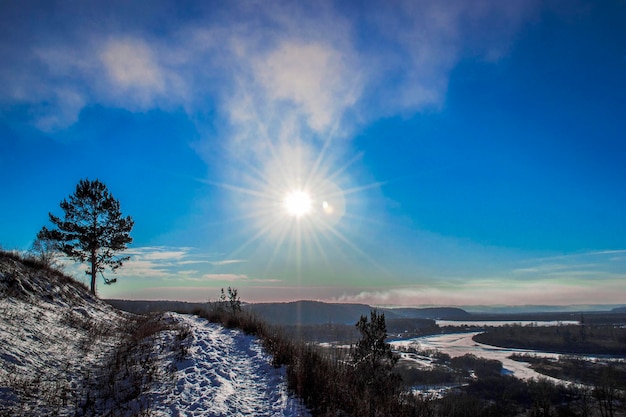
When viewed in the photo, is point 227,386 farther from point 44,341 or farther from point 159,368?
point 44,341

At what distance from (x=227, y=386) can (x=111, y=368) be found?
3228 mm

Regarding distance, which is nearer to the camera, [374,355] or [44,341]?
[44,341]

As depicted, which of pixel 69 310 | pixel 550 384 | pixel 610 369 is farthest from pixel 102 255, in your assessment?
pixel 610 369

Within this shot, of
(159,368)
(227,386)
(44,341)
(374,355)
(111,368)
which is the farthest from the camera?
(374,355)

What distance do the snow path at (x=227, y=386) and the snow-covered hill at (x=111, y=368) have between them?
0.9 inches

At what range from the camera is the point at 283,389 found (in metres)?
8.36

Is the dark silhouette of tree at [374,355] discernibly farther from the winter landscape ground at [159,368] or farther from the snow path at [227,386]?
the snow path at [227,386]

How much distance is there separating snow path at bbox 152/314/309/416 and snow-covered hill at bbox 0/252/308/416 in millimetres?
23

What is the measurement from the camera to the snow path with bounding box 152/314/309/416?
7.02 meters

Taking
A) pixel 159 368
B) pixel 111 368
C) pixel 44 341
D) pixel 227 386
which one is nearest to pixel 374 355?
pixel 227 386

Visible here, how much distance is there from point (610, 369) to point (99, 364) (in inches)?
6442

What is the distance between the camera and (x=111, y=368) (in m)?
8.67

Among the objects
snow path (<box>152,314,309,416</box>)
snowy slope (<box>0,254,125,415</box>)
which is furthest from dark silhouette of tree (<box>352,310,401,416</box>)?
snowy slope (<box>0,254,125,415</box>)

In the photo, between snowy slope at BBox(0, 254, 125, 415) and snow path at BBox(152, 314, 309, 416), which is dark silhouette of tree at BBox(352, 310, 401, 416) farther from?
snowy slope at BBox(0, 254, 125, 415)
